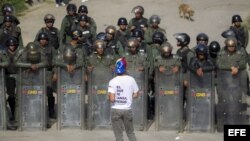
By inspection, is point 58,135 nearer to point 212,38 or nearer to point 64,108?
point 64,108

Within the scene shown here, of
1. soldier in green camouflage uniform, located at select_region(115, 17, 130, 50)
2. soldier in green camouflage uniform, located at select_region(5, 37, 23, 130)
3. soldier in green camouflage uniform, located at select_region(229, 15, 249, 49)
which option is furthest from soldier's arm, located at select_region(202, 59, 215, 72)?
soldier in green camouflage uniform, located at select_region(5, 37, 23, 130)

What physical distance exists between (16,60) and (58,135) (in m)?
1.74

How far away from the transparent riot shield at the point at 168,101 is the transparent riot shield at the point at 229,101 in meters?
0.79

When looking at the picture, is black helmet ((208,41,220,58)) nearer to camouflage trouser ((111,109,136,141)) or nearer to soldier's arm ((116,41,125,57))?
soldier's arm ((116,41,125,57))

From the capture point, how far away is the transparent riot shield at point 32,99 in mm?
14891

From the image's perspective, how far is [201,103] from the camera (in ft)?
48.8

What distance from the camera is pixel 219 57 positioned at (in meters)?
14.7

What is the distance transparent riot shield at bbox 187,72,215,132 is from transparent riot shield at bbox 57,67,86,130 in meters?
2.17

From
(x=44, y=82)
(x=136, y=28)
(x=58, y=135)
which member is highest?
(x=136, y=28)

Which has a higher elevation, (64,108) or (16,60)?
(16,60)

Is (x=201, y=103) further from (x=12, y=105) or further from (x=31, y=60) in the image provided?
(x=12, y=105)

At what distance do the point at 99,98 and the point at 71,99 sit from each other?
22.3 inches

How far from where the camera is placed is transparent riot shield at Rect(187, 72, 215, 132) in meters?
14.8

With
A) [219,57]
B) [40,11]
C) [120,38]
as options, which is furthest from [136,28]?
[40,11]
